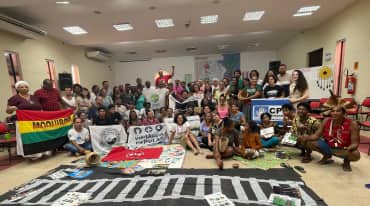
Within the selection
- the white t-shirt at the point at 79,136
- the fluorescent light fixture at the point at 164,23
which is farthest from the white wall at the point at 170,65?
the white t-shirt at the point at 79,136

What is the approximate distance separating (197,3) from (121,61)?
9235mm

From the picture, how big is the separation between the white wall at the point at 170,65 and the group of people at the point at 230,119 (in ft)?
22.8

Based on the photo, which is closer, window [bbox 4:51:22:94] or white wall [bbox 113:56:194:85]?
window [bbox 4:51:22:94]

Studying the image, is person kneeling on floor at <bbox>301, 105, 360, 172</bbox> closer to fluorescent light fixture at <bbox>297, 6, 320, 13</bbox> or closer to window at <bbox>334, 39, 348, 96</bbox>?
window at <bbox>334, 39, 348, 96</bbox>

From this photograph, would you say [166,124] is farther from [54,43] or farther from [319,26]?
[319,26]

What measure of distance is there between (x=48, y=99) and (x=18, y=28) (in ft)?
9.29

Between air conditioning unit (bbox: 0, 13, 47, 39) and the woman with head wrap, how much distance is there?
7.98 feet

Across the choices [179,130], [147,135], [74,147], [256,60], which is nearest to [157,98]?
[147,135]

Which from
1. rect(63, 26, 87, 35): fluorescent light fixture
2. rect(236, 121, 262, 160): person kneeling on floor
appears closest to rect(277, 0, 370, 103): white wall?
rect(236, 121, 262, 160): person kneeling on floor

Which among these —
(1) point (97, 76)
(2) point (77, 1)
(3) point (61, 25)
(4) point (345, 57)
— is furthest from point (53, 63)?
(4) point (345, 57)

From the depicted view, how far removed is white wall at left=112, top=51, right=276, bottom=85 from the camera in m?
11.8

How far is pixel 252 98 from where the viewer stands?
4.23m

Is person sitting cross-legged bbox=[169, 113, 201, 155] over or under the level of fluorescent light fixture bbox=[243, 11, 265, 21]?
under

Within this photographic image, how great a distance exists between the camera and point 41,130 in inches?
141
